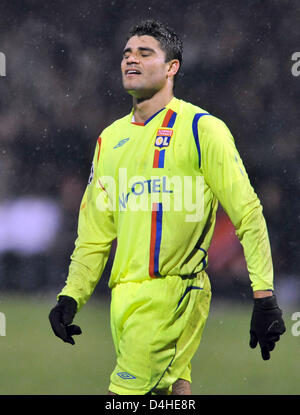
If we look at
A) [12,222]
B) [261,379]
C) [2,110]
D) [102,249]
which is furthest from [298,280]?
[102,249]

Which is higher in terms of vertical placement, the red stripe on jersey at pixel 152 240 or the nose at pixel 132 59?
the nose at pixel 132 59

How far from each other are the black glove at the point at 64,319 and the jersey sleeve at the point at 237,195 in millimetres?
736

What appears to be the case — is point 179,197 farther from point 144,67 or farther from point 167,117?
point 144,67

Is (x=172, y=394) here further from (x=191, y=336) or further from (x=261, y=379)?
(x=261, y=379)

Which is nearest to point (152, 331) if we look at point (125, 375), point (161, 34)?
point (125, 375)

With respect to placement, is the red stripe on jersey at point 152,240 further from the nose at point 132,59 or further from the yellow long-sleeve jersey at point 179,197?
the nose at point 132,59

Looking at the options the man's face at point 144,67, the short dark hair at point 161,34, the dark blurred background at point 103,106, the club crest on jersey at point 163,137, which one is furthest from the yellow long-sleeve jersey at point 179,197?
the dark blurred background at point 103,106

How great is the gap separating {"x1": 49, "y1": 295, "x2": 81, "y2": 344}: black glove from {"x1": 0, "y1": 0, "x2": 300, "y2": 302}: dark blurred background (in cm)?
390

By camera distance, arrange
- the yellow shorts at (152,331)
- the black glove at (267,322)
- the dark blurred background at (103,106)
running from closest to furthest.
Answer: the black glove at (267,322) < the yellow shorts at (152,331) < the dark blurred background at (103,106)

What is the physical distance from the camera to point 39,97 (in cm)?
755

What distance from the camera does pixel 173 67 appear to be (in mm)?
3094

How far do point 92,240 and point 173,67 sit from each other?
0.78m

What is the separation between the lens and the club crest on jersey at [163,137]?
294 centimetres

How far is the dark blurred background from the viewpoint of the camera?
7.15 metres
